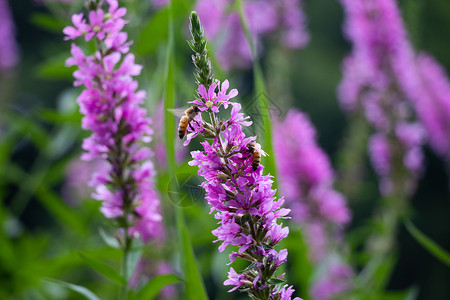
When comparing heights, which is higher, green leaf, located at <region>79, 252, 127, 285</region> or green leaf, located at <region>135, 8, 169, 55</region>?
green leaf, located at <region>135, 8, 169, 55</region>

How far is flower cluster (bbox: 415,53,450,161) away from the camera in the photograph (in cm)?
205

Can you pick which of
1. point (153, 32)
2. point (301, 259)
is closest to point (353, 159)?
point (301, 259)

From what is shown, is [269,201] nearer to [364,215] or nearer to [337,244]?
[337,244]

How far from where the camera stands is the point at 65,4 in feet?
5.27

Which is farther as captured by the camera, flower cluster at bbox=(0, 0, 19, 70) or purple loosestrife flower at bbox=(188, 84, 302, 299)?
flower cluster at bbox=(0, 0, 19, 70)

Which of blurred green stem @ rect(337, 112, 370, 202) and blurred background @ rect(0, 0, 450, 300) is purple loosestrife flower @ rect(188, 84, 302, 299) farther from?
blurred green stem @ rect(337, 112, 370, 202)

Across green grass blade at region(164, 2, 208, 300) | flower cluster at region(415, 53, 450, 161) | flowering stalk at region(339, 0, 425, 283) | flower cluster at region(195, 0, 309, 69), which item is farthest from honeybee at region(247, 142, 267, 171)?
flower cluster at region(415, 53, 450, 161)

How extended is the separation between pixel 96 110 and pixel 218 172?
287 mm

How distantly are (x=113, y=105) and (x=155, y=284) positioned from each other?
263 mm

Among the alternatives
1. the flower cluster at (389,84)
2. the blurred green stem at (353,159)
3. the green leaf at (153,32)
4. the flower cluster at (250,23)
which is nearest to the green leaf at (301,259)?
the green leaf at (153,32)

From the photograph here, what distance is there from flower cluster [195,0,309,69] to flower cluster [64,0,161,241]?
3.82 feet

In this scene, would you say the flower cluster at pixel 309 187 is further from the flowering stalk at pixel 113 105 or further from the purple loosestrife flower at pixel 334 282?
the flowering stalk at pixel 113 105

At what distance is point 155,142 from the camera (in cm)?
139

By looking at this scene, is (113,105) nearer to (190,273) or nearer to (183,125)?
(183,125)
